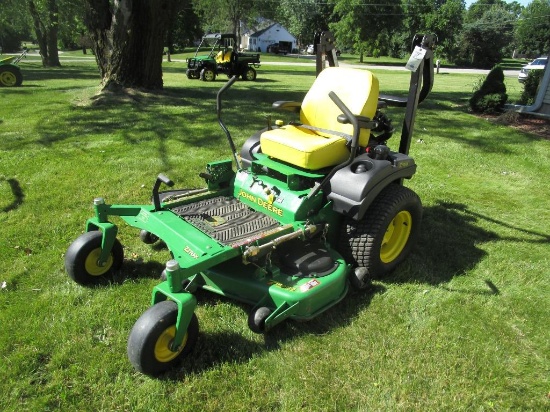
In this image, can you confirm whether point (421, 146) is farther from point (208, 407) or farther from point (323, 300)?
point (208, 407)

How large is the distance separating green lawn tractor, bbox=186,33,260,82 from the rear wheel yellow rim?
13.1m

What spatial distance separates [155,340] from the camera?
7.21ft

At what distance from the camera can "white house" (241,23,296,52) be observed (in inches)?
2527

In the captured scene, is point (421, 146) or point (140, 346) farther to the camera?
point (421, 146)

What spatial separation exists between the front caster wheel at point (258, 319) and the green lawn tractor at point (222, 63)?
46.2 feet

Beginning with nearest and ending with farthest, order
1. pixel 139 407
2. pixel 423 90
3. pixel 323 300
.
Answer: pixel 139 407 < pixel 323 300 < pixel 423 90

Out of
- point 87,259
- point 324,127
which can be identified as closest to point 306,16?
point 324,127

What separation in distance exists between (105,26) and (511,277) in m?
8.68

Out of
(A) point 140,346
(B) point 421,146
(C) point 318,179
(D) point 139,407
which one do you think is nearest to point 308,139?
(C) point 318,179

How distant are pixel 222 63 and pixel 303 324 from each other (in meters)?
15.3

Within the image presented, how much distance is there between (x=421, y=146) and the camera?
709cm

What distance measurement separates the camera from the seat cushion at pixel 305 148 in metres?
3.18

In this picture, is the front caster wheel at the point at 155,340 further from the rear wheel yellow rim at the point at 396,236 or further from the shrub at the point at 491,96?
the shrub at the point at 491,96

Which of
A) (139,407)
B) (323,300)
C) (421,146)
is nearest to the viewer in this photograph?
(139,407)
